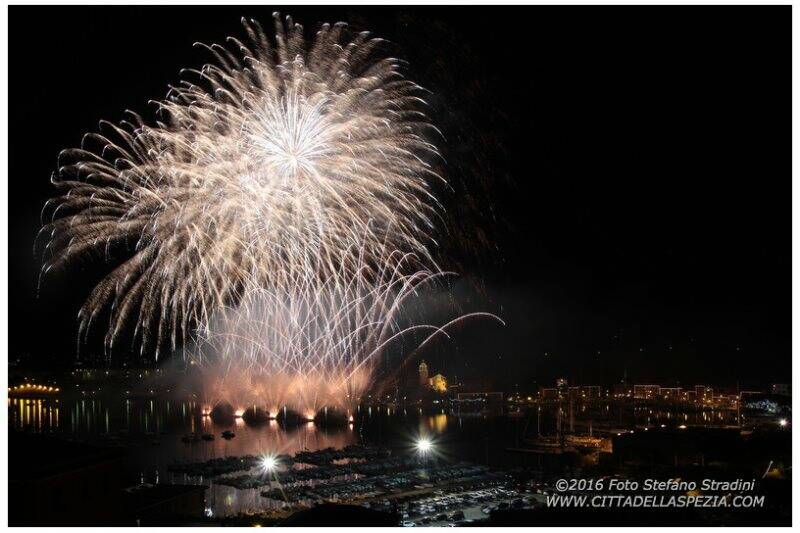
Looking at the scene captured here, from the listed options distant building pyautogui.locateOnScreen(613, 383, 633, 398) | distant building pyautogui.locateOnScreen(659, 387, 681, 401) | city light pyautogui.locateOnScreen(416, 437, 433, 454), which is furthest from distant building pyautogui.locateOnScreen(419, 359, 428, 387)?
city light pyautogui.locateOnScreen(416, 437, 433, 454)

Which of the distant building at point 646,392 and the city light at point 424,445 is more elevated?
the city light at point 424,445

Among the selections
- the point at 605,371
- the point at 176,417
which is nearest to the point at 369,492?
the point at 176,417

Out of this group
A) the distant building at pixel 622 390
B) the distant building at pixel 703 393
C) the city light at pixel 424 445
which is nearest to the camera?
the city light at pixel 424 445

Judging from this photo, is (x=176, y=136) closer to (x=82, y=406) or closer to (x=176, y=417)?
(x=176, y=417)

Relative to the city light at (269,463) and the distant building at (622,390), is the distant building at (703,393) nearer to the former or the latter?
the distant building at (622,390)

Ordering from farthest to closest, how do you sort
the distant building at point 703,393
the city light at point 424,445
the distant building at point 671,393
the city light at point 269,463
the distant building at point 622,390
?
the distant building at point 622,390, the distant building at point 671,393, the distant building at point 703,393, the city light at point 424,445, the city light at point 269,463

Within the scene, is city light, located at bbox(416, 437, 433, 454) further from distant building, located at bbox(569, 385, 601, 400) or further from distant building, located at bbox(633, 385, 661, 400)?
distant building, located at bbox(633, 385, 661, 400)

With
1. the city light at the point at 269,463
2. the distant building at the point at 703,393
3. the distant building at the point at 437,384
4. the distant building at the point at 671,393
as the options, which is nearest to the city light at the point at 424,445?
the city light at the point at 269,463

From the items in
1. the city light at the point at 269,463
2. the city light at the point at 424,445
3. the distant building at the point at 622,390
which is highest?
the city light at the point at 269,463

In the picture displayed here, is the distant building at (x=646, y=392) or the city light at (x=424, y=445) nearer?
the city light at (x=424, y=445)

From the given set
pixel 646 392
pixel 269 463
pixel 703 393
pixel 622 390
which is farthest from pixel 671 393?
pixel 269 463

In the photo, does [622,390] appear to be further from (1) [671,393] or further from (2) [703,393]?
(2) [703,393]
